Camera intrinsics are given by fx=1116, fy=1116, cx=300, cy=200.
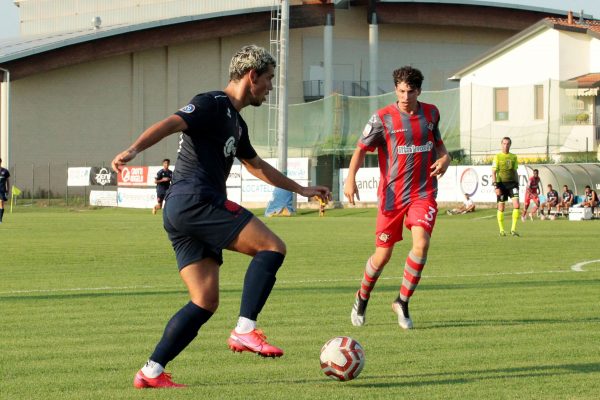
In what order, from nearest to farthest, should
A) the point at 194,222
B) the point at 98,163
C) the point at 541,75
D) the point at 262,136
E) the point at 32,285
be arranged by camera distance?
the point at 194,222 → the point at 32,285 → the point at 262,136 → the point at 541,75 → the point at 98,163

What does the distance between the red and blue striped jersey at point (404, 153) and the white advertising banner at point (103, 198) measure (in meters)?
46.3

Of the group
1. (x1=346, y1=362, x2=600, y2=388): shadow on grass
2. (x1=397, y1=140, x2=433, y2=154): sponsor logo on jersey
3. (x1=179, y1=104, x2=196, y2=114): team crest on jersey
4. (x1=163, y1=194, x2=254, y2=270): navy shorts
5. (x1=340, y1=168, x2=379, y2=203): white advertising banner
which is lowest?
(x1=346, y1=362, x2=600, y2=388): shadow on grass

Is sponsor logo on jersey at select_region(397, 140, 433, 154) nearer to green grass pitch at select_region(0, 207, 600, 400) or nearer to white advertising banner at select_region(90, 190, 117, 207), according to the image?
green grass pitch at select_region(0, 207, 600, 400)

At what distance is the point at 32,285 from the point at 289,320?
5065 mm

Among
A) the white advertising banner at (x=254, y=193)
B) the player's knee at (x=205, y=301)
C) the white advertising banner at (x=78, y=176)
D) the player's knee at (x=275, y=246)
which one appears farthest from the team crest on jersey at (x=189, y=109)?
the white advertising banner at (x=78, y=176)

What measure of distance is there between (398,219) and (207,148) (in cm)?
363

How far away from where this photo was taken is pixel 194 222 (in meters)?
6.47

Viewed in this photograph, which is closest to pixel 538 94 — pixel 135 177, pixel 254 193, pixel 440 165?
pixel 254 193

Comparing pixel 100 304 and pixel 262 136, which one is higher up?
pixel 262 136

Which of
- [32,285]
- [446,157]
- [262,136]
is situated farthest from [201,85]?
[446,157]

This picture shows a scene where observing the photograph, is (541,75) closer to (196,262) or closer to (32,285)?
(32,285)

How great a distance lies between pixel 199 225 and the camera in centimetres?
648

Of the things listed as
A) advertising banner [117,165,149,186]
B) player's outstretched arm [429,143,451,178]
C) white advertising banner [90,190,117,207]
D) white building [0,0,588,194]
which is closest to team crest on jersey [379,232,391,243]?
player's outstretched arm [429,143,451,178]

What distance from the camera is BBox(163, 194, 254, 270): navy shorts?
21.3 feet
